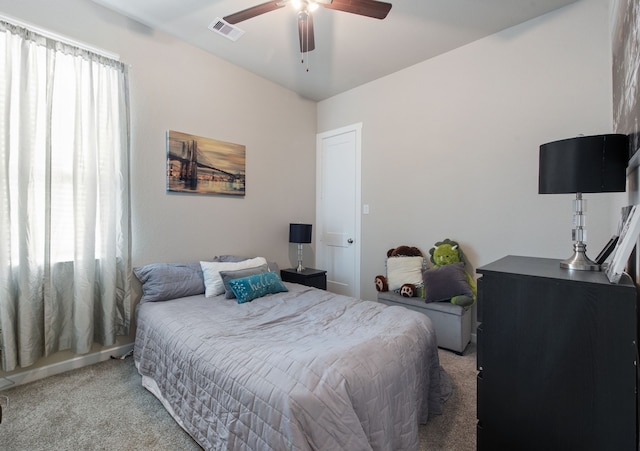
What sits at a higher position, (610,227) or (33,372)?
(610,227)

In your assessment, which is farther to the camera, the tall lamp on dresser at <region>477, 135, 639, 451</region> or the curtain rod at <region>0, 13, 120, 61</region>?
the curtain rod at <region>0, 13, 120, 61</region>

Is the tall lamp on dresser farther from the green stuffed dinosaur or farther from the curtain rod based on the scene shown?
the curtain rod

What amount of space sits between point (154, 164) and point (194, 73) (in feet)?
3.38

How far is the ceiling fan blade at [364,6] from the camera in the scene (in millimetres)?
1878

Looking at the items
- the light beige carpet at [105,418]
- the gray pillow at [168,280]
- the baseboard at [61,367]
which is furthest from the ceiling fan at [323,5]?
the baseboard at [61,367]

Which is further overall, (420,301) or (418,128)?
(418,128)

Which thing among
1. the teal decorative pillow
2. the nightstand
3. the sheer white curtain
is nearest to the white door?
the nightstand

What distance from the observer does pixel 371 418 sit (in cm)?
130

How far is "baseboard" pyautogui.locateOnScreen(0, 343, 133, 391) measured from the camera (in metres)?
2.14

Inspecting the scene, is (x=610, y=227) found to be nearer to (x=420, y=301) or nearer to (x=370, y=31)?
(x=420, y=301)

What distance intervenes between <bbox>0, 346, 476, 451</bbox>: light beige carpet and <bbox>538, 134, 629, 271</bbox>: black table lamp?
111cm

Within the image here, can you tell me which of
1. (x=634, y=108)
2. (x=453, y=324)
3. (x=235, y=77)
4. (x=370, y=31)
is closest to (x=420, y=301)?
(x=453, y=324)

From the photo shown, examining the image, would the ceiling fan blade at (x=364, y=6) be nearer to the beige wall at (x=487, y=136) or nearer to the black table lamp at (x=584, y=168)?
the black table lamp at (x=584, y=168)

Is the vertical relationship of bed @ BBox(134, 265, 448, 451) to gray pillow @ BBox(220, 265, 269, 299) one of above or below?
below
